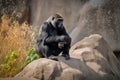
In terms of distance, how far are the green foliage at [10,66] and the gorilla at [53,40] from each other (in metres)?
1.32

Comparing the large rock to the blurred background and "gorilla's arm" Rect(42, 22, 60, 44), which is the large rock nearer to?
"gorilla's arm" Rect(42, 22, 60, 44)

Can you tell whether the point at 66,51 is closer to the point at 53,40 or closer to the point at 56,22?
the point at 53,40

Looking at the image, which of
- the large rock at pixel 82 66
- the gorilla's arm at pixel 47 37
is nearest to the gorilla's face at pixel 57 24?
the gorilla's arm at pixel 47 37

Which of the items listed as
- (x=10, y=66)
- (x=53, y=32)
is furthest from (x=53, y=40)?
(x=10, y=66)

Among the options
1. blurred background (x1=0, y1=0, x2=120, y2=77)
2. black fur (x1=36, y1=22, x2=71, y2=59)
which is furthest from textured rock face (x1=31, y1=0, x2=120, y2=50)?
black fur (x1=36, y1=22, x2=71, y2=59)

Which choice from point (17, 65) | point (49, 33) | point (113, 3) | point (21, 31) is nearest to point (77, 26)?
point (113, 3)

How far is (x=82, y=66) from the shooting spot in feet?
22.5

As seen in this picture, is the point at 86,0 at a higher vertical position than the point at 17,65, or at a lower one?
higher

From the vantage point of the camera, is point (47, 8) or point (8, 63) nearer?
point (8, 63)

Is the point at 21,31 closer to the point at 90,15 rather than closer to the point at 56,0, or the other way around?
the point at 90,15

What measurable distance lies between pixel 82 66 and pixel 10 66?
190 centimetres

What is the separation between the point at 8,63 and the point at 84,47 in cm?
167

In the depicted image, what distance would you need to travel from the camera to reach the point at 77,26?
1071 cm

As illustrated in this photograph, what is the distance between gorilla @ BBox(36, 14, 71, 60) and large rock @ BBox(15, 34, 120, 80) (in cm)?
21
